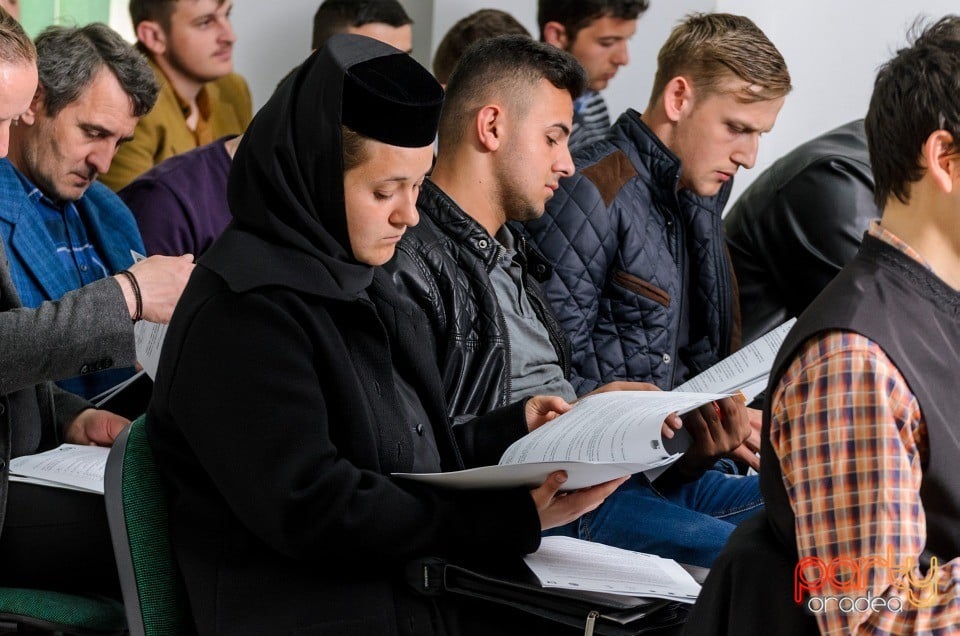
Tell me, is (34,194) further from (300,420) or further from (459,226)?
(300,420)

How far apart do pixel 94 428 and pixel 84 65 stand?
800mm

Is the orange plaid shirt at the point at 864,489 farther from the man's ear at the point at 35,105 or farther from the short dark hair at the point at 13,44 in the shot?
the man's ear at the point at 35,105

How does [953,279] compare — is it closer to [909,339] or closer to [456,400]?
[909,339]

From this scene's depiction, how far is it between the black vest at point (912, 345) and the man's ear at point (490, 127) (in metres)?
1.08

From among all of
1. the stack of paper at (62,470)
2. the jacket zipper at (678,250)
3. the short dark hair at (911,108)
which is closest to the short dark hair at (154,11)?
the jacket zipper at (678,250)

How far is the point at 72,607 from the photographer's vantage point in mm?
1664

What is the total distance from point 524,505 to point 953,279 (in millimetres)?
593

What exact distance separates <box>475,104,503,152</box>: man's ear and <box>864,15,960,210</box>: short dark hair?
0.99 m

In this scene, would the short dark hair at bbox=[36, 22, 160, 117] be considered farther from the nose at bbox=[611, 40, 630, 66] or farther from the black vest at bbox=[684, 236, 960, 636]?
the nose at bbox=[611, 40, 630, 66]

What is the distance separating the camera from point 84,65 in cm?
241

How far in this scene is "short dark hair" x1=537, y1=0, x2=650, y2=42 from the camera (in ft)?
13.0

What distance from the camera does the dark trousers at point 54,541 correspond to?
178cm

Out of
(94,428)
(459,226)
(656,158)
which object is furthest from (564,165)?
(94,428)

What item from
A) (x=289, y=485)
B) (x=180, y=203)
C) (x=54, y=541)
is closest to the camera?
(x=289, y=485)
